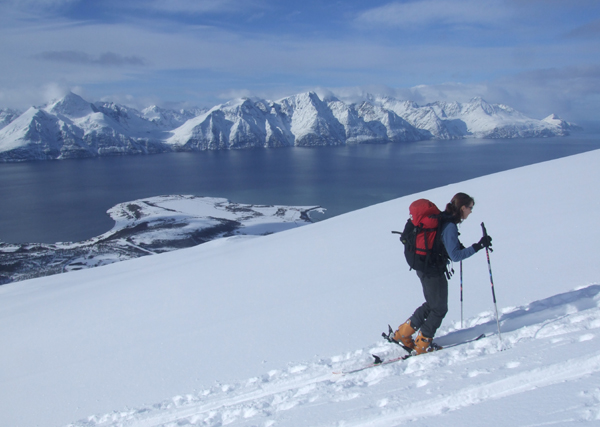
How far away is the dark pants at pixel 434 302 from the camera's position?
392cm

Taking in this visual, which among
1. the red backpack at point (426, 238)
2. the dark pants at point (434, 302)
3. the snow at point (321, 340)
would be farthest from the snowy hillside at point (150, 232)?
the red backpack at point (426, 238)

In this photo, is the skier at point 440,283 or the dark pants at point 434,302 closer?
the skier at point 440,283

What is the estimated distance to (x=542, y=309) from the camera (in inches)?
179

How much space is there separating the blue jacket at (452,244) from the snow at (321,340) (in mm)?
1071

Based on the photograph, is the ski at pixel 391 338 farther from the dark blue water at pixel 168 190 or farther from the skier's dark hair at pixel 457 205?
the dark blue water at pixel 168 190

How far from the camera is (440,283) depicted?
3922 millimetres

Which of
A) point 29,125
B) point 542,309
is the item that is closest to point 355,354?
point 542,309

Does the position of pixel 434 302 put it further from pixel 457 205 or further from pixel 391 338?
pixel 457 205

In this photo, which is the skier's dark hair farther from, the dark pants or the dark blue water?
the dark blue water

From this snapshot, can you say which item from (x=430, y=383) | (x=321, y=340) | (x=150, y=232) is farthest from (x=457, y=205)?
(x=150, y=232)

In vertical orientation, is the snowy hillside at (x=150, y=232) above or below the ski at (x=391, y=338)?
below

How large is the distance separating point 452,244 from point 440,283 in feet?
1.79

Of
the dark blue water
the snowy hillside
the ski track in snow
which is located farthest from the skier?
the dark blue water

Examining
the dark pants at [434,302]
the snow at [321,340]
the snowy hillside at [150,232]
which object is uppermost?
the dark pants at [434,302]
